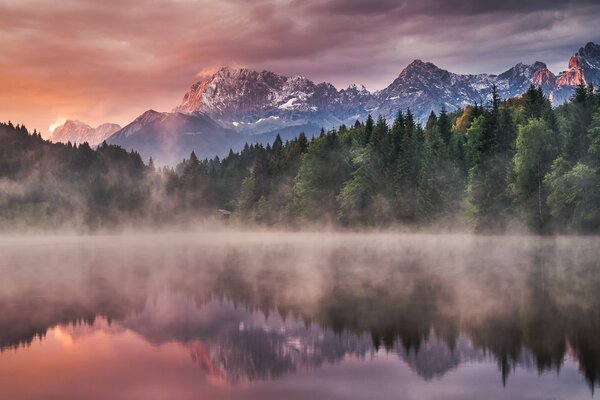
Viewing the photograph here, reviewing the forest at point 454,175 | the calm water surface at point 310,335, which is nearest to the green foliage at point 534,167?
the forest at point 454,175

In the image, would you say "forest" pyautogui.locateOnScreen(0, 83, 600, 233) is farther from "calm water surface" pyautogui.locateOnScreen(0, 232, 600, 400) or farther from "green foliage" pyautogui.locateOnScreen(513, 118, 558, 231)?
"calm water surface" pyautogui.locateOnScreen(0, 232, 600, 400)

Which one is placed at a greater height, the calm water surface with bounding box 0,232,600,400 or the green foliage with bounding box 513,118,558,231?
the green foliage with bounding box 513,118,558,231

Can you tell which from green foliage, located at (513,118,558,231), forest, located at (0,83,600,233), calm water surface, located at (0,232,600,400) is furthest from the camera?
green foliage, located at (513,118,558,231)

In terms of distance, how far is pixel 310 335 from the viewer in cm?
2784

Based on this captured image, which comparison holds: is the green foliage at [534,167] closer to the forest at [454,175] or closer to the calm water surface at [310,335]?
the forest at [454,175]

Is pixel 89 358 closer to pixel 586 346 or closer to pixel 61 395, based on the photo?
pixel 61 395

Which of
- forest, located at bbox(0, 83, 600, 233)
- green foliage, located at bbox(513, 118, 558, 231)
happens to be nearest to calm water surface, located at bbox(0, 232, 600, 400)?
forest, located at bbox(0, 83, 600, 233)

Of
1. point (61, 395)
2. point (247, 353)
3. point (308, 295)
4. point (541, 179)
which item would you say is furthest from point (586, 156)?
point (61, 395)

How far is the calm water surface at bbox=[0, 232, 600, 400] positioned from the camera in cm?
2045

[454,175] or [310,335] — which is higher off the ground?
[454,175]

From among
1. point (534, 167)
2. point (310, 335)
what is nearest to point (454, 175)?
point (534, 167)

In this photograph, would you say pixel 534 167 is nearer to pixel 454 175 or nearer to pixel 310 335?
pixel 454 175

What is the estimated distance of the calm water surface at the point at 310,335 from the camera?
20453mm

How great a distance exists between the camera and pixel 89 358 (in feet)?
81.8
